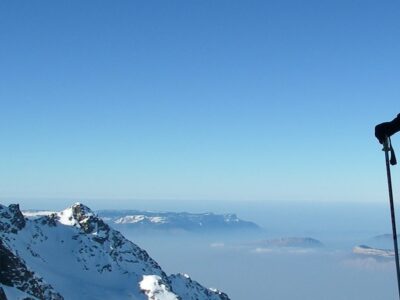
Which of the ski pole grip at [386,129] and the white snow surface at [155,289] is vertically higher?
the ski pole grip at [386,129]

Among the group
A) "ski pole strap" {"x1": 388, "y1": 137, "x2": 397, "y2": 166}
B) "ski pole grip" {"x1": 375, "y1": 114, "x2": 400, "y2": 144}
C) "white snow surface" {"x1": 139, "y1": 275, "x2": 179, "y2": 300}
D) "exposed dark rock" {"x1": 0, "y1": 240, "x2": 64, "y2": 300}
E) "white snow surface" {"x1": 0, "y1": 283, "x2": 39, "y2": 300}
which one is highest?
"ski pole grip" {"x1": 375, "y1": 114, "x2": 400, "y2": 144}

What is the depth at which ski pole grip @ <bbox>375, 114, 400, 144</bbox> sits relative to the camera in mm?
8482

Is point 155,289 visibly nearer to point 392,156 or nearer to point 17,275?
point 17,275

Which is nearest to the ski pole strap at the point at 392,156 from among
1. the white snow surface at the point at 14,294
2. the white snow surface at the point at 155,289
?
the white snow surface at the point at 14,294

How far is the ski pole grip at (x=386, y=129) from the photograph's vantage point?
8482 millimetres

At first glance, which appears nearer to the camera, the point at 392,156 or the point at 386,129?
the point at 386,129

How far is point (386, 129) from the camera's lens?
28.6ft

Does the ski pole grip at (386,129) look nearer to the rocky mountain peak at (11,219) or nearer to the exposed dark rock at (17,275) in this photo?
the exposed dark rock at (17,275)

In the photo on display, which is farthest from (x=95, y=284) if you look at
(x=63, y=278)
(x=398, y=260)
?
(x=398, y=260)

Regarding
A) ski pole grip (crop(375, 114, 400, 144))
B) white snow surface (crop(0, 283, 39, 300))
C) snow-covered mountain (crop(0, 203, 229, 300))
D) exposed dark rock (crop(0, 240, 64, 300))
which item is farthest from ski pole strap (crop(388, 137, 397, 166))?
snow-covered mountain (crop(0, 203, 229, 300))

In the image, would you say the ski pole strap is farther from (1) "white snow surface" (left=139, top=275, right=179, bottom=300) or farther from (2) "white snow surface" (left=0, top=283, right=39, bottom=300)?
(1) "white snow surface" (left=139, top=275, right=179, bottom=300)

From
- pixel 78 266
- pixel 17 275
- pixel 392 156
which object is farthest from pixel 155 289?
pixel 392 156

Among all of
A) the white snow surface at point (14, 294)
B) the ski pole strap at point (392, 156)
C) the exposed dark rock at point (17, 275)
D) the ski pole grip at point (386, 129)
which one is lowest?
the white snow surface at point (14, 294)

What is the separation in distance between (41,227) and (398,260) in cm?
19815
